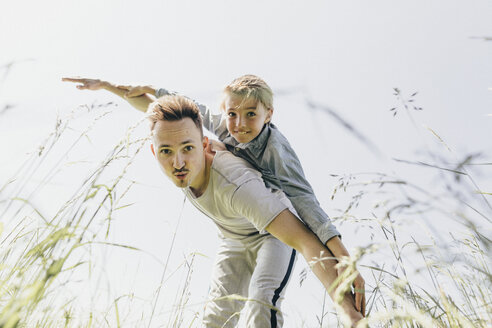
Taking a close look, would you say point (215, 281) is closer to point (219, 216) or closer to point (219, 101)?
point (219, 216)

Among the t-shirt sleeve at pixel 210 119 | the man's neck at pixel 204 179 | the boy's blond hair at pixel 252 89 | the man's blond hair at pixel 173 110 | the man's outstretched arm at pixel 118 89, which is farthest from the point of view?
the man's outstretched arm at pixel 118 89

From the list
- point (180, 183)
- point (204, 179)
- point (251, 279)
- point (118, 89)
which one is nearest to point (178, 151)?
point (180, 183)

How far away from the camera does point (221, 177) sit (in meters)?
2.49

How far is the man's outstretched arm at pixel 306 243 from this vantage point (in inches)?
71.9

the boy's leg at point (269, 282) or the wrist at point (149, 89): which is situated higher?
the wrist at point (149, 89)

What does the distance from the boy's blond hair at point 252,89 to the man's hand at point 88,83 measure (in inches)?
43.2

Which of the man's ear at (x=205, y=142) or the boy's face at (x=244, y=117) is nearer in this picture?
the man's ear at (x=205, y=142)

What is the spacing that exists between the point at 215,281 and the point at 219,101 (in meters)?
1.51

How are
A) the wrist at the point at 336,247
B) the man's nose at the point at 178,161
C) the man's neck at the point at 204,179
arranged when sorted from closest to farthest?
1. the wrist at the point at 336,247
2. the man's nose at the point at 178,161
3. the man's neck at the point at 204,179

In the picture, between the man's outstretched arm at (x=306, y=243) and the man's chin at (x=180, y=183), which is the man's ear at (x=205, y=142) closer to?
the man's chin at (x=180, y=183)

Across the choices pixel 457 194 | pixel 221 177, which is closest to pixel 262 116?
pixel 221 177

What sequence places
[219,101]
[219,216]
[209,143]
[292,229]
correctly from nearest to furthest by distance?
1. [292,229]
2. [219,216]
3. [209,143]
4. [219,101]

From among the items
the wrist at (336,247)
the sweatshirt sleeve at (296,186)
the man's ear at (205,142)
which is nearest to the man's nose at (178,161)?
the man's ear at (205,142)

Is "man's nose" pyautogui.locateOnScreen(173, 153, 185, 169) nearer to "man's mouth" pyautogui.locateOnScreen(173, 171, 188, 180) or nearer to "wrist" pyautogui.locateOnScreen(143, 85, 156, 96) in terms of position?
"man's mouth" pyautogui.locateOnScreen(173, 171, 188, 180)
